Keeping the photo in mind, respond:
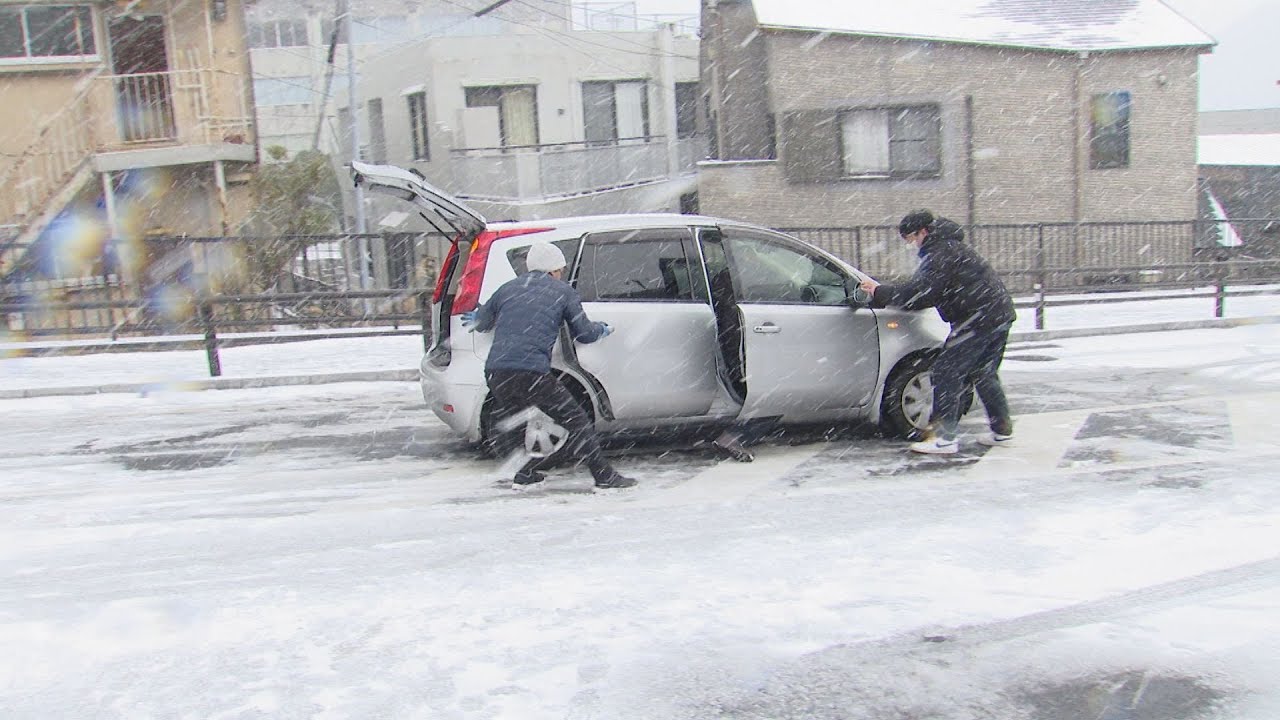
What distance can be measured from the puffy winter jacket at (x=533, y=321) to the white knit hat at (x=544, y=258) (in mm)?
55

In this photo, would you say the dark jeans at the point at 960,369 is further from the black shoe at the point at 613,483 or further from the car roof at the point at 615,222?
the black shoe at the point at 613,483

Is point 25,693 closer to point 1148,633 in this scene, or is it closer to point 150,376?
point 1148,633

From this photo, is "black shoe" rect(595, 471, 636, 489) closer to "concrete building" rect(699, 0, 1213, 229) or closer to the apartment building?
"concrete building" rect(699, 0, 1213, 229)

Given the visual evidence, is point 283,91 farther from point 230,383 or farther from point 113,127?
point 230,383

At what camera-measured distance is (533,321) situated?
247 inches

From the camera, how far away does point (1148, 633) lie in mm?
4062

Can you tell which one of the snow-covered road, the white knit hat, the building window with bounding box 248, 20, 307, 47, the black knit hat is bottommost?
the snow-covered road

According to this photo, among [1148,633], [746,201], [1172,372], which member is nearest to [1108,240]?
[746,201]

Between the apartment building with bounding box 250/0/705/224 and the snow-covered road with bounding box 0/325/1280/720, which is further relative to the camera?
the apartment building with bounding box 250/0/705/224

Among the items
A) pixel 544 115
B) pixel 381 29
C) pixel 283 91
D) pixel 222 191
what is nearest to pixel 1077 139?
pixel 544 115

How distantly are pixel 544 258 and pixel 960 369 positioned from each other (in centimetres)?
281

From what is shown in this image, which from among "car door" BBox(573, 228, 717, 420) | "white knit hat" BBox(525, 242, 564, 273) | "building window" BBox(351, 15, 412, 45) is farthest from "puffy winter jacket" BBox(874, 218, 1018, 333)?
"building window" BBox(351, 15, 412, 45)

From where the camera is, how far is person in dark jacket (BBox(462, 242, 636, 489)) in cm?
629

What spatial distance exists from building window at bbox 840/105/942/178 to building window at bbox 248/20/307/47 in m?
38.2
